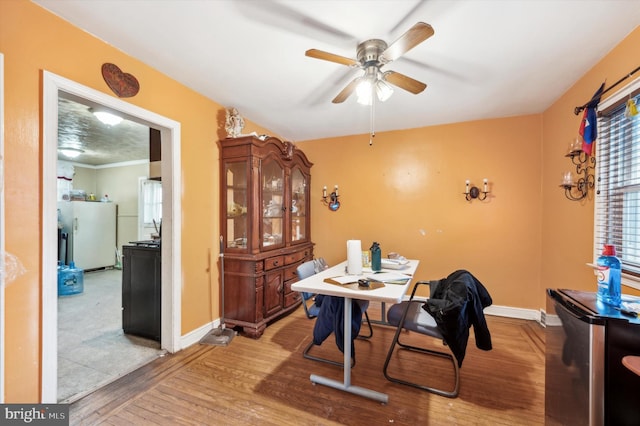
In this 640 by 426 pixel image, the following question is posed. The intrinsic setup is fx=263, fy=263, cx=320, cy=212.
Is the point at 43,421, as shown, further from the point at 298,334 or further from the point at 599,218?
the point at 599,218

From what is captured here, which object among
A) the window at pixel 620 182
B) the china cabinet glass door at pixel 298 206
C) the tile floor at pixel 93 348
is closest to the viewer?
the window at pixel 620 182

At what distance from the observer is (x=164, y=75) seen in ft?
7.31

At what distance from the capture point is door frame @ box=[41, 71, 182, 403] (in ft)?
4.98

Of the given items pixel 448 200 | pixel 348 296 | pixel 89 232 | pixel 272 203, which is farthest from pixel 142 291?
pixel 89 232

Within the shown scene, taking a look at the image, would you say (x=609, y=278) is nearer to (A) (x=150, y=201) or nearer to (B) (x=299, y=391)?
(B) (x=299, y=391)

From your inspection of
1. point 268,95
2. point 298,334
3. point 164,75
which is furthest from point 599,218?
point 164,75

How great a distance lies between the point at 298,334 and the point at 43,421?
5.98 feet

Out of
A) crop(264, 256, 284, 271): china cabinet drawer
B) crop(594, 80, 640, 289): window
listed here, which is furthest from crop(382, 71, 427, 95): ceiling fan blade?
crop(264, 256, 284, 271): china cabinet drawer

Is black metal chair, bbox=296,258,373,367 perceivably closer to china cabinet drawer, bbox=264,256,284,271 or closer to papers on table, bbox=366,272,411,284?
papers on table, bbox=366,272,411,284

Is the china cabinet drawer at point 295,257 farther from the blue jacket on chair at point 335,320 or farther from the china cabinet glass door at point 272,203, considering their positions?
the blue jacket on chair at point 335,320

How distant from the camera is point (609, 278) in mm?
1096

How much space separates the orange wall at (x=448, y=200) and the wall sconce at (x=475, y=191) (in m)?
0.05

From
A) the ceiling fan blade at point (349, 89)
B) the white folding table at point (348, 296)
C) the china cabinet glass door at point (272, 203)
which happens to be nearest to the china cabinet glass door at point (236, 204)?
the china cabinet glass door at point (272, 203)

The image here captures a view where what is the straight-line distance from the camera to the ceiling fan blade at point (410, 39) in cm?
126
